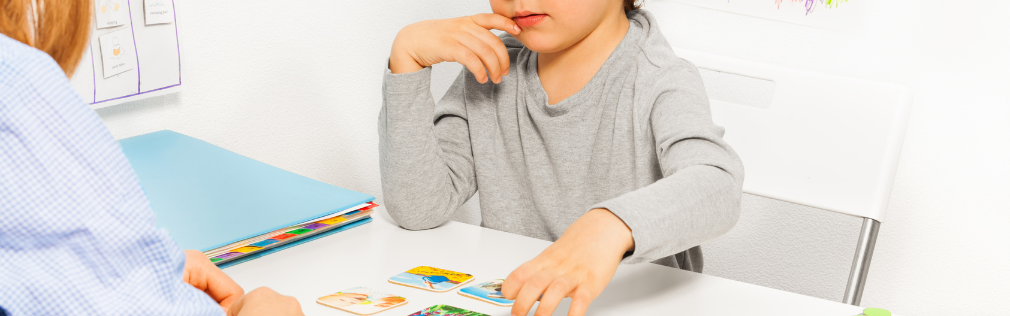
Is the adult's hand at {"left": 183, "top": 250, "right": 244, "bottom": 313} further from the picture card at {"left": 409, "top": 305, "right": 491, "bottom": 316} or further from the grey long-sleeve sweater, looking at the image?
the grey long-sleeve sweater

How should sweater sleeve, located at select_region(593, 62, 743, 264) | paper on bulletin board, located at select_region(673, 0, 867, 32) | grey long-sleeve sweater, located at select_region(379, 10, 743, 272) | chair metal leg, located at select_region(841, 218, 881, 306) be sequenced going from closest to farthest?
sweater sleeve, located at select_region(593, 62, 743, 264) → grey long-sleeve sweater, located at select_region(379, 10, 743, 272) → chair metal leg, located at select_region(841, 218, 881, 306) → paper on bulletin board, located at select_region(673, 0, 867, 32)

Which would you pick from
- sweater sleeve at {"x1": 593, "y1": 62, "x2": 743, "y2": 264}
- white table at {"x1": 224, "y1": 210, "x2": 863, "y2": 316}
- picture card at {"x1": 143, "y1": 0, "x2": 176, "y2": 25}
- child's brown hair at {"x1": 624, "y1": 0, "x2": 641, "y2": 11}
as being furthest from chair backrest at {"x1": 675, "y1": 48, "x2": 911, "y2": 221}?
picture card at {"x1": 143, "y1": 0, "x2": 176, "y2": 25}

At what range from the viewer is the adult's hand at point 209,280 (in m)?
0.51

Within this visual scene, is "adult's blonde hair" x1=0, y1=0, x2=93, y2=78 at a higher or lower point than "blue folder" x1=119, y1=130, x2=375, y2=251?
higher

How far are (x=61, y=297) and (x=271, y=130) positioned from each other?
80 centimetres

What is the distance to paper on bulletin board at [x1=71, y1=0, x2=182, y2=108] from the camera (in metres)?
0.80

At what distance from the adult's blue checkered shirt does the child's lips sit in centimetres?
58

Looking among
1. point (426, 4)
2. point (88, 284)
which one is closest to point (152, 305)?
point (88, 284)

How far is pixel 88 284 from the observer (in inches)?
11.0

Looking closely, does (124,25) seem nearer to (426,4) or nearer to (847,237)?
(426,4)

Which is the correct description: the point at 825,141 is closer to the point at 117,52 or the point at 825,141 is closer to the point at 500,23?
the point at 500,23

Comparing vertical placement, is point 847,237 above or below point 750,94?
below

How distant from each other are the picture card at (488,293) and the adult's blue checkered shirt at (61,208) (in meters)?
0.32

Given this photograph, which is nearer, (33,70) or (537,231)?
(33,70)
